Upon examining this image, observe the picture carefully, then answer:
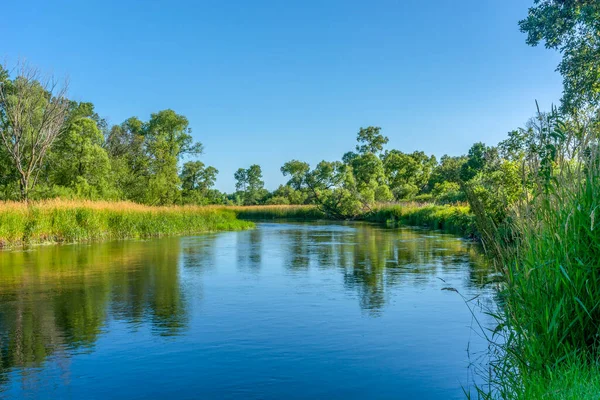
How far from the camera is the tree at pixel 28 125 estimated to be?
113ft

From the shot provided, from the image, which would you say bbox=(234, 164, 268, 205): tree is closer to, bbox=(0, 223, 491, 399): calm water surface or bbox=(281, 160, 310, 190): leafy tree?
bbox=(281, 160, 310, 190): leafy tree

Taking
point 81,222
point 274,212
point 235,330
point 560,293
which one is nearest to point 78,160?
point 81,222

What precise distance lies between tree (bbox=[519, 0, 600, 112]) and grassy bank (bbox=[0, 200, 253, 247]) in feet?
64.3

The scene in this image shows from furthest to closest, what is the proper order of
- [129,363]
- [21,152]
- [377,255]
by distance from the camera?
[21,152] < [377,255] < [129,363]

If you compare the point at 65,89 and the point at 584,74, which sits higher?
the point at 65,89

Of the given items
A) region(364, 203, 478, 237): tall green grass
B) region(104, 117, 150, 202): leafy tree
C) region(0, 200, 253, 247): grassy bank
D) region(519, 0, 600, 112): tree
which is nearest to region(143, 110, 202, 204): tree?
region(104, 117, 150, 202): leafy tree

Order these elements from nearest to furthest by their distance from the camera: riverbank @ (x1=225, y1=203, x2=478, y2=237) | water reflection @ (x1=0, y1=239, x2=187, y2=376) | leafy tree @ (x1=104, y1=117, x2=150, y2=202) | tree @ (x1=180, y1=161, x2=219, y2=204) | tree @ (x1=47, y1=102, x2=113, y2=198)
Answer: water reflection @ (x1=0, y1=239, x2=187, y2=376) < riverbank @ (x1=225, y1=203, x2=478, y2=237) < tree @ (x1=47, y1=102, x2=113, y2=198) < leafy tree @ (x1=104, y1=117, x2=150, y2=202) < tree @ (x1=180, y1=161, x2=219, y2=204)

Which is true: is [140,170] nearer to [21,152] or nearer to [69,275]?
[21,152]

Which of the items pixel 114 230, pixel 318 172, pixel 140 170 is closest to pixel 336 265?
pixel 114 230

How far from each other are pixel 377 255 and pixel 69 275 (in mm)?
9607

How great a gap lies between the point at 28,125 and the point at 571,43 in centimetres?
3316

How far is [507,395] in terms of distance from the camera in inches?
174

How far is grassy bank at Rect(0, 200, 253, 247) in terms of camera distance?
21.5m

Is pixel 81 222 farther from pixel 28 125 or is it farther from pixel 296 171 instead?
pixel 296 171
